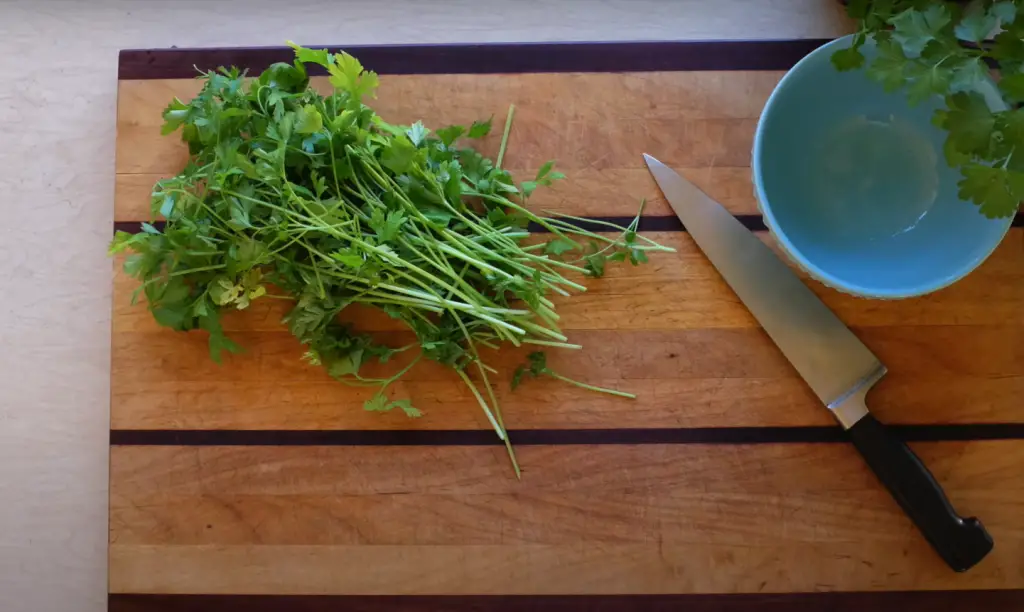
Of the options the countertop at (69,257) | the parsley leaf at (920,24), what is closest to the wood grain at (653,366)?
the countertop at (69,257)

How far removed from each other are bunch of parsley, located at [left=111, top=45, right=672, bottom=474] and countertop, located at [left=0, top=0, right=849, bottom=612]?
205mm

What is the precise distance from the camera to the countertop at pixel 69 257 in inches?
44.1

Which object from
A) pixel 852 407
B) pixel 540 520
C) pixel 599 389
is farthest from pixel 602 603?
pixel 852 407

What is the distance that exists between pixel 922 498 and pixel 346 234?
2.54ft

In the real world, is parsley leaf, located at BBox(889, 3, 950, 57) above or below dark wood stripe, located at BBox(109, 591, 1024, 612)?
above

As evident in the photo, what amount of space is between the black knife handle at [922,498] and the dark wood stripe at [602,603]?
72 mm

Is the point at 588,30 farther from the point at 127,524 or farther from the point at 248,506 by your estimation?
the point at 127,524

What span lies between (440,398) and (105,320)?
0.53 metres

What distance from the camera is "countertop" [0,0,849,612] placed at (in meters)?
1.12

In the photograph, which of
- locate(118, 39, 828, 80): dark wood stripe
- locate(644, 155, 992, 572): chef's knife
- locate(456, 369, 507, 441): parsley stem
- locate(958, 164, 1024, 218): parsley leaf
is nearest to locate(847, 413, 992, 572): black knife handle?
locate(644, 155, 992, 572): chef's knife

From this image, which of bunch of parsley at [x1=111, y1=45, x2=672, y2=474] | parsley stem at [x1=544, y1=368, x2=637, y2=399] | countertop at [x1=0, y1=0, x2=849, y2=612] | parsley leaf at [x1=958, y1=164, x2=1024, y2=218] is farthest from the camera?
countertop at [x1=0, y1=0, x2=849, y2=612]

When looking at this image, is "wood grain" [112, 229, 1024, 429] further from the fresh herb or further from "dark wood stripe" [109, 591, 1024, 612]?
"dark wood stripe" [109, 591, 1024, 612]

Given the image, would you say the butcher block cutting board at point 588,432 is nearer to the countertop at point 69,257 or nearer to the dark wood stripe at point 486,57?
the dark wood stripe at point 486,57

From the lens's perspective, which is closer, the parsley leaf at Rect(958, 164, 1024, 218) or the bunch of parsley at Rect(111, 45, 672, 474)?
the parsley leaf at Rect(958, 164, 1024, 218)
